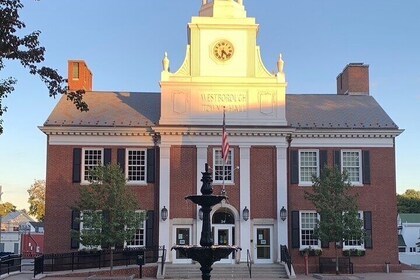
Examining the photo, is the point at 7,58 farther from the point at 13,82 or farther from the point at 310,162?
the point at 310,162

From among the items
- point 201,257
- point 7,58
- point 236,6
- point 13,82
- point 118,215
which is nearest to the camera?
point 7,58

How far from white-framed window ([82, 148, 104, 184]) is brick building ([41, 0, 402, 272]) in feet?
0.17

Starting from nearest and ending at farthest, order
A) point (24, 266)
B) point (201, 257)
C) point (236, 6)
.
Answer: point (201, 257) → point (236, 6) → point (24, 266)

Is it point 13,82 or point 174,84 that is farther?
point 174,84

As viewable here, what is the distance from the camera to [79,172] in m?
35.6

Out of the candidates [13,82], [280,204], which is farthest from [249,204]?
[13,82]

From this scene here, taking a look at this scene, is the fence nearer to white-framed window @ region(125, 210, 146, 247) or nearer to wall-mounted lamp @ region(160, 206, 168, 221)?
white-framed window @ region(125, 210, 146, 247)

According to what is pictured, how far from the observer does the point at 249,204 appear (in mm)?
35125

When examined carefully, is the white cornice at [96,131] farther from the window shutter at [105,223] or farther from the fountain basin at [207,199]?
the fountain basin at [207,199]

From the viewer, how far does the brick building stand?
115 ft

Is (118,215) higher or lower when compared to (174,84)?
lower

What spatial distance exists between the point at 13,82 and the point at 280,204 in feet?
74.0

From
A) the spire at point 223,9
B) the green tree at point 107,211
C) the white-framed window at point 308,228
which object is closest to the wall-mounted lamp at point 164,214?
the green tree at point 107,211

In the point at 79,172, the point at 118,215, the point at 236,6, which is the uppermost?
the point at 236,6
